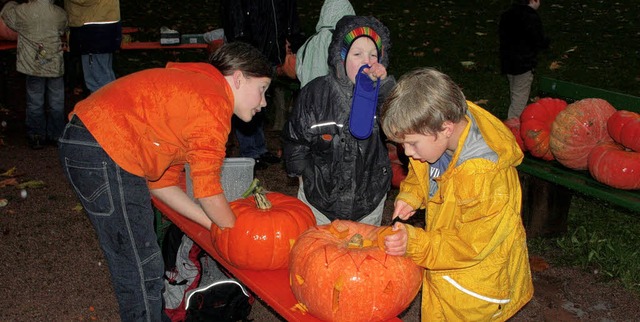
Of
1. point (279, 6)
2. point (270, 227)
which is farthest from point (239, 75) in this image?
point (279, 6)

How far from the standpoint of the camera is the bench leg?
5.51 metres

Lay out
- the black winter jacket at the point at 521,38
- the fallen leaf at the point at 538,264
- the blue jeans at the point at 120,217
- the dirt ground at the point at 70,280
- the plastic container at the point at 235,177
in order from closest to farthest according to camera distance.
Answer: the blue jeans at the point at 120,217 → the plastic container at the point at 235,177 → the dirt ground at the point at 70,280 → the fallen leaf at the point at 538,264 → the black winter jacket at the point at 521,38

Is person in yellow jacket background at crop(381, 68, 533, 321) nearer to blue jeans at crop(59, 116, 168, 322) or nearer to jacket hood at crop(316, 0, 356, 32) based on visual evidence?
blue jeans at crop(59, 116, 168, 322)

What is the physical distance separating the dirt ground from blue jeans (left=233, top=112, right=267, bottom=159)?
2.48 feet

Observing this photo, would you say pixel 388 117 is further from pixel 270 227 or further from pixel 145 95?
pixel 145 95

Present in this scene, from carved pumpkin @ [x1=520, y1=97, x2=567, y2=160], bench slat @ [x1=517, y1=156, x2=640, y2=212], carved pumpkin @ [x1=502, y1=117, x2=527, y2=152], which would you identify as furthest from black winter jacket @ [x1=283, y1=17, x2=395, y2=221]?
carved pumpkin @ [x1=502, y1=117, x2=527, y2=152]

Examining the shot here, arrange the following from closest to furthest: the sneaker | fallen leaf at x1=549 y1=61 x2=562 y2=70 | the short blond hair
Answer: the short blond hair
the sneaker
fallen leaf at x1=549 y1=61 x2=562 y2=70

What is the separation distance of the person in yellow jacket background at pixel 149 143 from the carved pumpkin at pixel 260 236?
109 mm

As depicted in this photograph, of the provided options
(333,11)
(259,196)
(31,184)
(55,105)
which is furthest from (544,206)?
(55,105)

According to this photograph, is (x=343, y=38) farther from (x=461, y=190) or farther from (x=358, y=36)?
(x=461, y=190)

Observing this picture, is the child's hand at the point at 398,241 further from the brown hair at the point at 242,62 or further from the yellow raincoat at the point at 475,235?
the brown hair at the point at 242,62

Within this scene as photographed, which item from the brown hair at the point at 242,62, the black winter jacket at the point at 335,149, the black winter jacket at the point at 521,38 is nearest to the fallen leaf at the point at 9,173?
the black winter jacket at the point at 335,149

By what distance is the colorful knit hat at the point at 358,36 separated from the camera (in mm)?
4008

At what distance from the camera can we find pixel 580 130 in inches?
200
